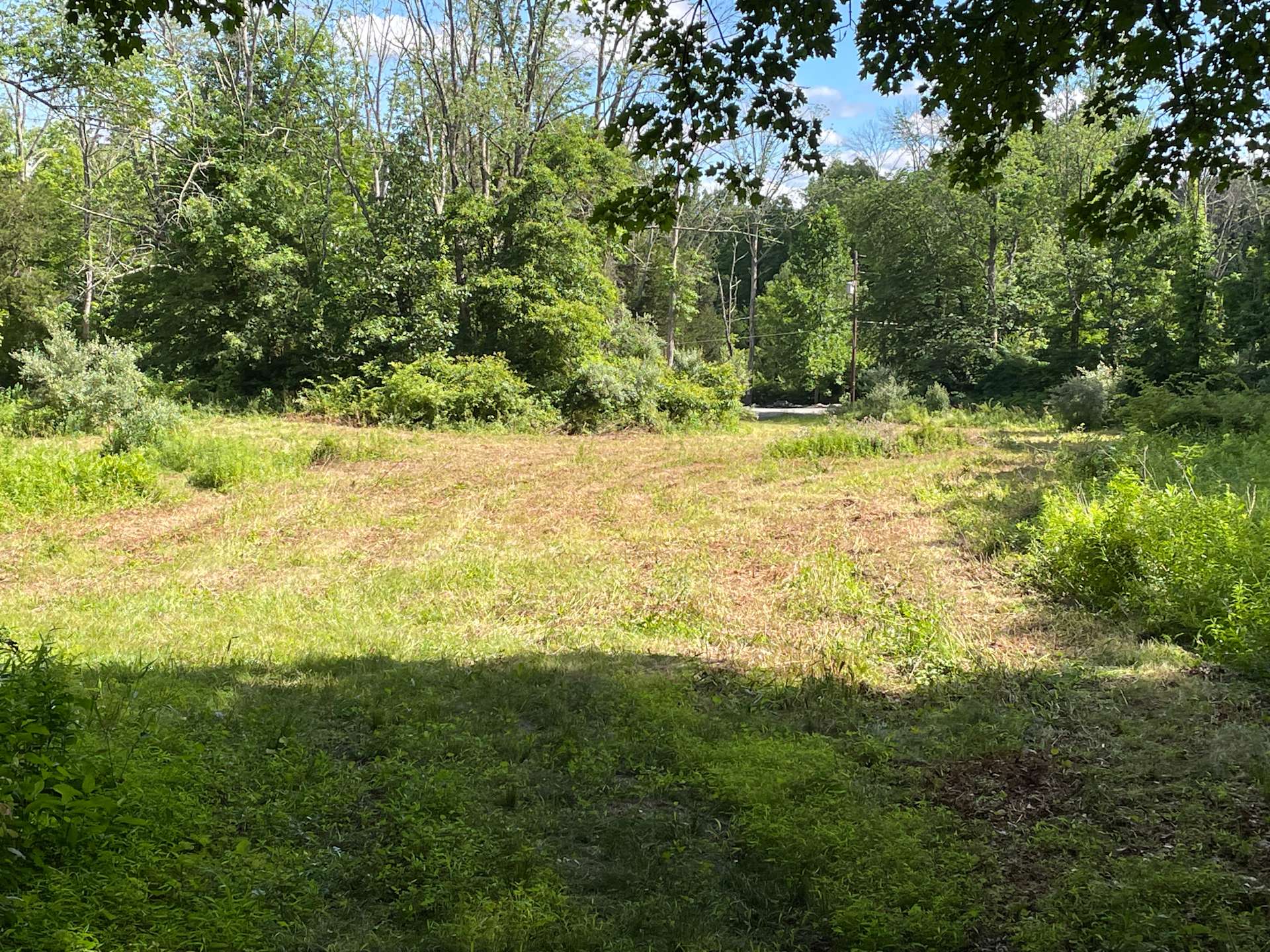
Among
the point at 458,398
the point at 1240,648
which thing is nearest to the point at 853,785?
the point at 1240,648

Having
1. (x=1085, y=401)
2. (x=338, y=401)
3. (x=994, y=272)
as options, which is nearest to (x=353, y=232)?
(x=338, y=401)

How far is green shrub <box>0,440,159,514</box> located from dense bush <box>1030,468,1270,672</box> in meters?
10.6

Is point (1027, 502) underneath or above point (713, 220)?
underneath

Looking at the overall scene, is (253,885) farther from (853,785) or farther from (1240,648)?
(1240,648)

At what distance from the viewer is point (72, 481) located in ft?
34.2

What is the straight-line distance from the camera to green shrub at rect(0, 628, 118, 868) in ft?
9.12

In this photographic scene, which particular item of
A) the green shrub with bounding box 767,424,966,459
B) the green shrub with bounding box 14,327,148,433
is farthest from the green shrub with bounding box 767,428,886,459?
the green shrub with bounding box 14,327,148,433

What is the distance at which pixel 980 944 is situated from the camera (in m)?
2.92

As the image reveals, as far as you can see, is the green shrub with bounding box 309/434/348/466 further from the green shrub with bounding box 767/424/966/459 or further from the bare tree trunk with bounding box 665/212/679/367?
the bare tree trunk with bounding box 665/212/679/367

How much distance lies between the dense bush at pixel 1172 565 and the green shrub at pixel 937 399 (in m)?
22.9

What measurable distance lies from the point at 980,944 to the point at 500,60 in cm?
2778

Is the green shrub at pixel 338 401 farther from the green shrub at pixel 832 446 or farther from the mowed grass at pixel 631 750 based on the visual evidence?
the mowed grass at pixel 631 750

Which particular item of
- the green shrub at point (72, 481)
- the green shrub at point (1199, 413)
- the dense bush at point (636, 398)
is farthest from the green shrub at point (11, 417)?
the green shrub at point (1199, 413)

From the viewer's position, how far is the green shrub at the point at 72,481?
388 inches
